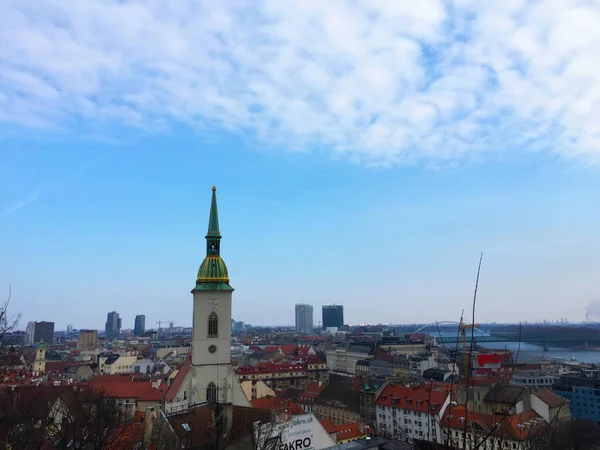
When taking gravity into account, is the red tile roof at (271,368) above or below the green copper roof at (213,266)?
below

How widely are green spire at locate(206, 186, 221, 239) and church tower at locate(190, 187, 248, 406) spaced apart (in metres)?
2.16

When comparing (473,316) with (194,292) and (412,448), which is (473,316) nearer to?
(412,448)

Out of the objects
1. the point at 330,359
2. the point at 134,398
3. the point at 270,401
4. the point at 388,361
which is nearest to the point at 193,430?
the point at 270,401

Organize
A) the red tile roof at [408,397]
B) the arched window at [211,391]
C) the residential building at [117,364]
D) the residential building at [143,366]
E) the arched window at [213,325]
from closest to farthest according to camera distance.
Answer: the arched window at [211,391] < the arched window at [213,325] < the red tile roof at [408,397] < the residential building at [143,366] < the residential building at [117,364]

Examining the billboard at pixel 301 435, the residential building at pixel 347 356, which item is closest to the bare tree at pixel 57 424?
the billboard at pixel 301 435

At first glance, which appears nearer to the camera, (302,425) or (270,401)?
(302,425)

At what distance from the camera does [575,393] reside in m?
75.8

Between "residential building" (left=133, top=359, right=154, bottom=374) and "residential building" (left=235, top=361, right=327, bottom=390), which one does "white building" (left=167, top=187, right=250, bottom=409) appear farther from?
"residential building" (left=133, top=359, right=154, bottom=374)

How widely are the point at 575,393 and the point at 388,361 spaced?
164 ft

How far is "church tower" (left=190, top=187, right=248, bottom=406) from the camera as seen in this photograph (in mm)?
43406

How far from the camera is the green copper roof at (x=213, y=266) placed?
45.3m

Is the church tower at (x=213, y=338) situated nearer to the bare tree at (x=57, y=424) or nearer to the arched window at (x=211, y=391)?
the arched window at (x=211, y=391)

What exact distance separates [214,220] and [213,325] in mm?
10136

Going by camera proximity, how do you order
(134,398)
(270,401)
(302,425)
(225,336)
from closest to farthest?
(302,425) < (225,336) < (270,401) < (134,398)
